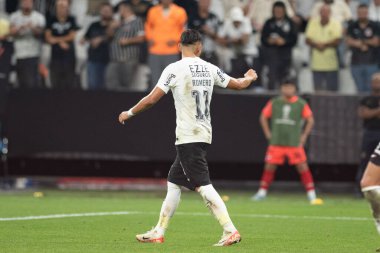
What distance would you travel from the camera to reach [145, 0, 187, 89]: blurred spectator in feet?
71.4

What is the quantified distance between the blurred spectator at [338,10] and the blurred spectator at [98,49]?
4.48 meters

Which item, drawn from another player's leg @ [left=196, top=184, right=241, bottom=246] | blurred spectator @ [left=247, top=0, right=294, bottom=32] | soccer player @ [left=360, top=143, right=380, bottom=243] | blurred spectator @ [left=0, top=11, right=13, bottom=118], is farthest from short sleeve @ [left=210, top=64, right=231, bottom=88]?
blurred spectator @ [left=247, top=0, right=294, bottom=32]

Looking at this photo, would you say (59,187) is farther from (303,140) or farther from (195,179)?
(195,179)

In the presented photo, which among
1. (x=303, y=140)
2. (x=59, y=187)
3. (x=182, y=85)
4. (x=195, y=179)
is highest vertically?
(x=182, y=85)

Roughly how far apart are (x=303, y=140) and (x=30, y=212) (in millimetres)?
6718

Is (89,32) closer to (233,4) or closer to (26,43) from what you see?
(26,43)

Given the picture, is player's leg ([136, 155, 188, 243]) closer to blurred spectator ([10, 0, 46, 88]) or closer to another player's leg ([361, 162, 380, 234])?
another player's leg ([361, 162, 380, 234])

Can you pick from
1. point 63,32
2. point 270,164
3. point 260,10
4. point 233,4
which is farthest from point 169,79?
point 233,4

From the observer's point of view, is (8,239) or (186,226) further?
(186,226)

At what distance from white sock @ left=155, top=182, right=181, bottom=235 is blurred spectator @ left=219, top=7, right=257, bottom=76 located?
Result: 10.7m

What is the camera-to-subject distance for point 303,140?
68.3 ft

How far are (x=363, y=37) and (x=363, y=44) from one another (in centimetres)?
16

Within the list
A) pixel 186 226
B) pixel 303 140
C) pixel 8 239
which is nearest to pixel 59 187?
pixel 303 140

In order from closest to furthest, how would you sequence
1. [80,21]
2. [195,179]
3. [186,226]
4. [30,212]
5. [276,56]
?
1. [195,179]
2. [186,226]
3. [30,212]
4. [276,56]
5. [80,21]
